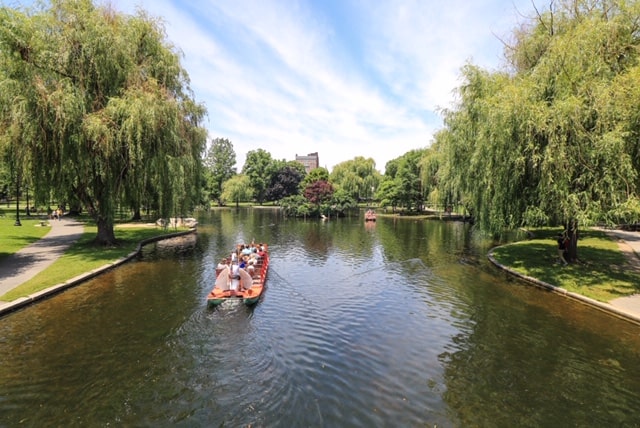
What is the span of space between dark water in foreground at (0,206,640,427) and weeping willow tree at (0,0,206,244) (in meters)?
6.69

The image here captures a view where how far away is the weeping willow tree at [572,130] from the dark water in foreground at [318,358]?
13.6 feet

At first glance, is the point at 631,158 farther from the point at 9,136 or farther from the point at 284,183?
the point at 284,183

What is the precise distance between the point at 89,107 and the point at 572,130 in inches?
930

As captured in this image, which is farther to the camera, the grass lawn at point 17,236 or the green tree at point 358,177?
the green tree at point 358,177

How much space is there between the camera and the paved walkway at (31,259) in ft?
47.7

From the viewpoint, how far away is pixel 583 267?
57.3 ft

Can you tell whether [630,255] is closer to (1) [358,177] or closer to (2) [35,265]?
(2) [35,265]

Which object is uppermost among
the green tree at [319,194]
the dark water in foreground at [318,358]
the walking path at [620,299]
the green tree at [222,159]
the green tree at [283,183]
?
the green tree at [222,159]

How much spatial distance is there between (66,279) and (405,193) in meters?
53.1

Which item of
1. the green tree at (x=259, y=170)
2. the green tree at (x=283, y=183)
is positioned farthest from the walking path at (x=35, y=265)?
the green tree at (x=259, y=170)

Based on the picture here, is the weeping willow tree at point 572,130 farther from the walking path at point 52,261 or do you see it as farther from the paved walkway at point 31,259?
the paved walkway at point 31,259

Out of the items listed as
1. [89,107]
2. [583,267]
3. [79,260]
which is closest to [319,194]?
[89,107]

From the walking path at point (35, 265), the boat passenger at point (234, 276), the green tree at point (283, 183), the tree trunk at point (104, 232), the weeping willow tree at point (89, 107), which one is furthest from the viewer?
the green tree at point (283, 183)

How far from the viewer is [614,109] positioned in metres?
13.8
